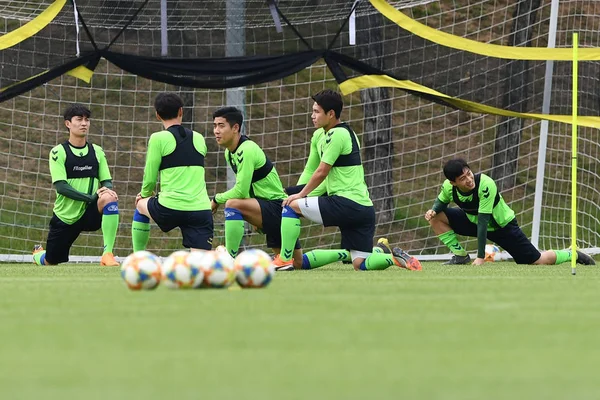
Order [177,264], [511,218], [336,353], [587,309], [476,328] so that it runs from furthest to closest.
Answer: [511,218]
[177,264]
[587,309]
[476,328]
[336,353]

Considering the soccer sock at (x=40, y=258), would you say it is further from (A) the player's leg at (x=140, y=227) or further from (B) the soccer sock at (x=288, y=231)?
(B) the soccer sock at (x=288, y=231)

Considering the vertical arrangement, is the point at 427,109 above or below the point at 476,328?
above

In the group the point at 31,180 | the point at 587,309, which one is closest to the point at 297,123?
the point at 31,180

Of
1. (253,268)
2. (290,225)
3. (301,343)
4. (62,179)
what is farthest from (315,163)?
(301,343)

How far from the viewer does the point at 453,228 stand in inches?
505

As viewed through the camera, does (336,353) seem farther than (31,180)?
No

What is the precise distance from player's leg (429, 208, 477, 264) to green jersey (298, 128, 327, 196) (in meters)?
1.71

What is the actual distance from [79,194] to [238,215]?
6.13 ft

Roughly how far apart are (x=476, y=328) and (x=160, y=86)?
14.1 metres

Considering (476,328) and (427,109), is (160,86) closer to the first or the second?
(427,109)

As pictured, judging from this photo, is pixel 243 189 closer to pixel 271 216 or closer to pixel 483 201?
pixel 271 216

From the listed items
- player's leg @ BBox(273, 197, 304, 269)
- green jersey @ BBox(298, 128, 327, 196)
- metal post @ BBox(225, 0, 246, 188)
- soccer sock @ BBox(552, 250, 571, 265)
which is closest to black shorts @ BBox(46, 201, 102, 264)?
green jersey @ BBox(298, 128, 327, 196)

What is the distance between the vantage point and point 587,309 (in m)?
6.04

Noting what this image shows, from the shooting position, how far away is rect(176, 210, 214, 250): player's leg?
1114 cm
